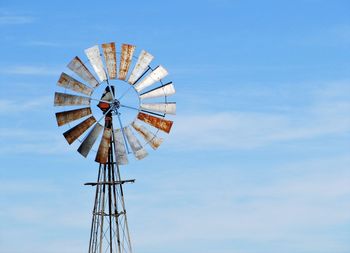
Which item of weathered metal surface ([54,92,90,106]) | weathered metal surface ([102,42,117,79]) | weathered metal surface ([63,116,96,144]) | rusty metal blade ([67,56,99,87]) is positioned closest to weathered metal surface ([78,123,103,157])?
weathered metal surface ([63,116,96,144])

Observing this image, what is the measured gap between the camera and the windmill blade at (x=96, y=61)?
35.0 metres

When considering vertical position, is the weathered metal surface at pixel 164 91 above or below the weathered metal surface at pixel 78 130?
above

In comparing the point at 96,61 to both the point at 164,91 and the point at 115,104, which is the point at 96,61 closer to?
the point at 115,104

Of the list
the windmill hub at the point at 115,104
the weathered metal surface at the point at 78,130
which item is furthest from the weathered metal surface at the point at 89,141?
the windmill hub at the point at 115,104

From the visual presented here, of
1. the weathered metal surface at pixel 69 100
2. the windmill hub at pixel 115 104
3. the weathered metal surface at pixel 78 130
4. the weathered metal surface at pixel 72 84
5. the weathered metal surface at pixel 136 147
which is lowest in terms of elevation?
the weathered metal surface at pixel 136 147

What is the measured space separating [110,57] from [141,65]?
121 cm

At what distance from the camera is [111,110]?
3516 cm

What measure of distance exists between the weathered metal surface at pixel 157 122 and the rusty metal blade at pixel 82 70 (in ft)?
6.92

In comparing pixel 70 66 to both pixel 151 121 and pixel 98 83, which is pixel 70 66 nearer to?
pixel 98 83

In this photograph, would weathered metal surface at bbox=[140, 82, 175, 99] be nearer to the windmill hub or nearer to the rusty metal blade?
the windmill hub

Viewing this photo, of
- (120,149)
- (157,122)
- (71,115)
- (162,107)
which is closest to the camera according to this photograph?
(71,115)

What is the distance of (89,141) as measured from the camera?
3491cm

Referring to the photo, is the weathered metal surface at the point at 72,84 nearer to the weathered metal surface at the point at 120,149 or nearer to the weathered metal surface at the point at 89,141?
the weathered metal surface at the point at 89,141

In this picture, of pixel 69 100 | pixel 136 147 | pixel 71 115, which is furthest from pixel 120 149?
pixel 69 100
